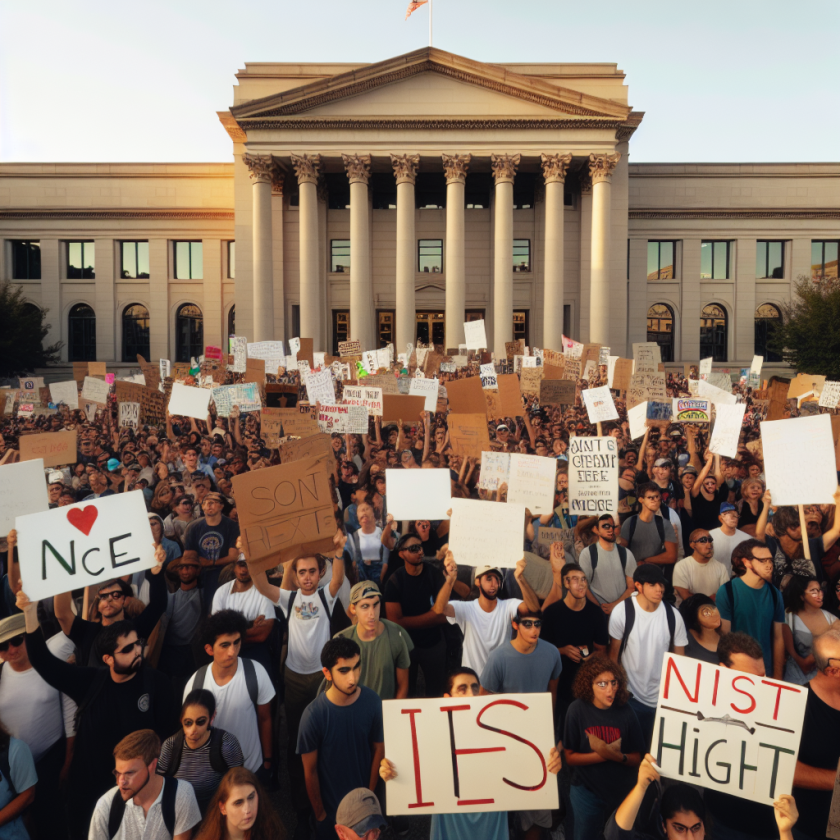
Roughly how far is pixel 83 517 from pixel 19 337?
40.2 meters

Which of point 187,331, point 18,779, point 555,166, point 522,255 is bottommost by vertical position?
point 18,779

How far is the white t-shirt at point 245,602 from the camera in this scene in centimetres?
521

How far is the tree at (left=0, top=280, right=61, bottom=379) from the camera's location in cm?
3847

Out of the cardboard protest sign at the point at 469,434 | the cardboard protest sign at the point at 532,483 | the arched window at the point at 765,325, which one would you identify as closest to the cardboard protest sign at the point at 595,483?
the cardboard protest sign at the point at 532,483

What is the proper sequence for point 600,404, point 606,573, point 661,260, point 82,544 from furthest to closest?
point 661,260 → point 600,404 → point 606,573 → point 82,544

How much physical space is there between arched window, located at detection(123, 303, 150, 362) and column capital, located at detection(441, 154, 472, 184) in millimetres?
22687

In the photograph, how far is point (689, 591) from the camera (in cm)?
570

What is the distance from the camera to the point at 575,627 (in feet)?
16.6

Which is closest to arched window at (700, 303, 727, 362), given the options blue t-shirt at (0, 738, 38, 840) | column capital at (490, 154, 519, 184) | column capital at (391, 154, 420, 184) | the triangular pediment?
the triangular pediment

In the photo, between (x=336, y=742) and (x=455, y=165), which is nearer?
(x=336, y=742)

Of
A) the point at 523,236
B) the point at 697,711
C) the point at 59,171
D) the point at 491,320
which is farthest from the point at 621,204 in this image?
the point at 697,711

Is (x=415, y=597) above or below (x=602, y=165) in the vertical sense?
below

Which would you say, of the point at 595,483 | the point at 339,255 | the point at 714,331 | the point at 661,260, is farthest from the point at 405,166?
the point at 595,483

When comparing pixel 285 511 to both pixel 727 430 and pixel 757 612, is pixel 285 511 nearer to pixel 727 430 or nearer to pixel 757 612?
pixel 757 612
